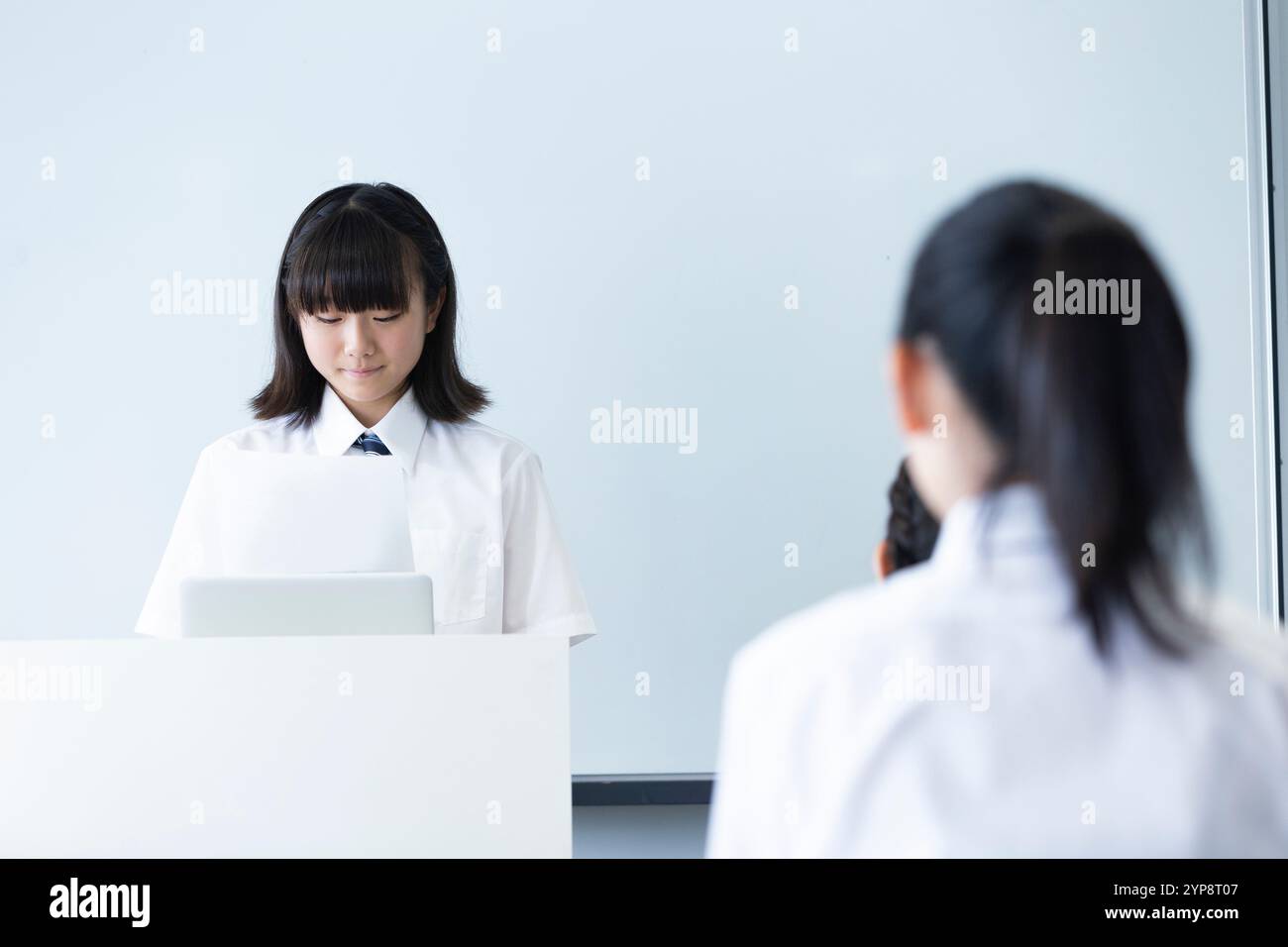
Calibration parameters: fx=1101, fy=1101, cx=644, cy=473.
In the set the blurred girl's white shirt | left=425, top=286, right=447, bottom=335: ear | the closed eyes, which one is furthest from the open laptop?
left=425, top=286, right=447, bottom=335: ear

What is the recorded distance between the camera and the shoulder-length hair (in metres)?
1.50

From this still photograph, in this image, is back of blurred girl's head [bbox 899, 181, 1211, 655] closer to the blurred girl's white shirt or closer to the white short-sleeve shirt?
the blurred girl's white shirt

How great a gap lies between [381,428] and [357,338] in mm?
156

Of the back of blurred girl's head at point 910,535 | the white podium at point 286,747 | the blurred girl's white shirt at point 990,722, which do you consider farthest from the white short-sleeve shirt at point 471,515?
the blurred girl's white shirt at point 990,722

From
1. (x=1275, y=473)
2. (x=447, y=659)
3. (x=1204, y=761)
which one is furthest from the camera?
(x=1275, y=473)

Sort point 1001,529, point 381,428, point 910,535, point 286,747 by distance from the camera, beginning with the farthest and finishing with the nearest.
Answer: point 381,428
point 910,535
point 286,747
point 1001,529

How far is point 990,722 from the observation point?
746 mm

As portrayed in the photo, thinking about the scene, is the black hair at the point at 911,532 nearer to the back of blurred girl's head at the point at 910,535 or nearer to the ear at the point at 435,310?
the back of blurred girl's head at the point at 910,535

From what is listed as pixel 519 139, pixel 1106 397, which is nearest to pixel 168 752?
pixel 1106 397

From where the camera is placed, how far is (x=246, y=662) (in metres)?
0.91

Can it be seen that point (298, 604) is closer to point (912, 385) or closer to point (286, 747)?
point (286, 747)

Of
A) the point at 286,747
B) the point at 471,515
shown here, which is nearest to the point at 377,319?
the point at 471,515
